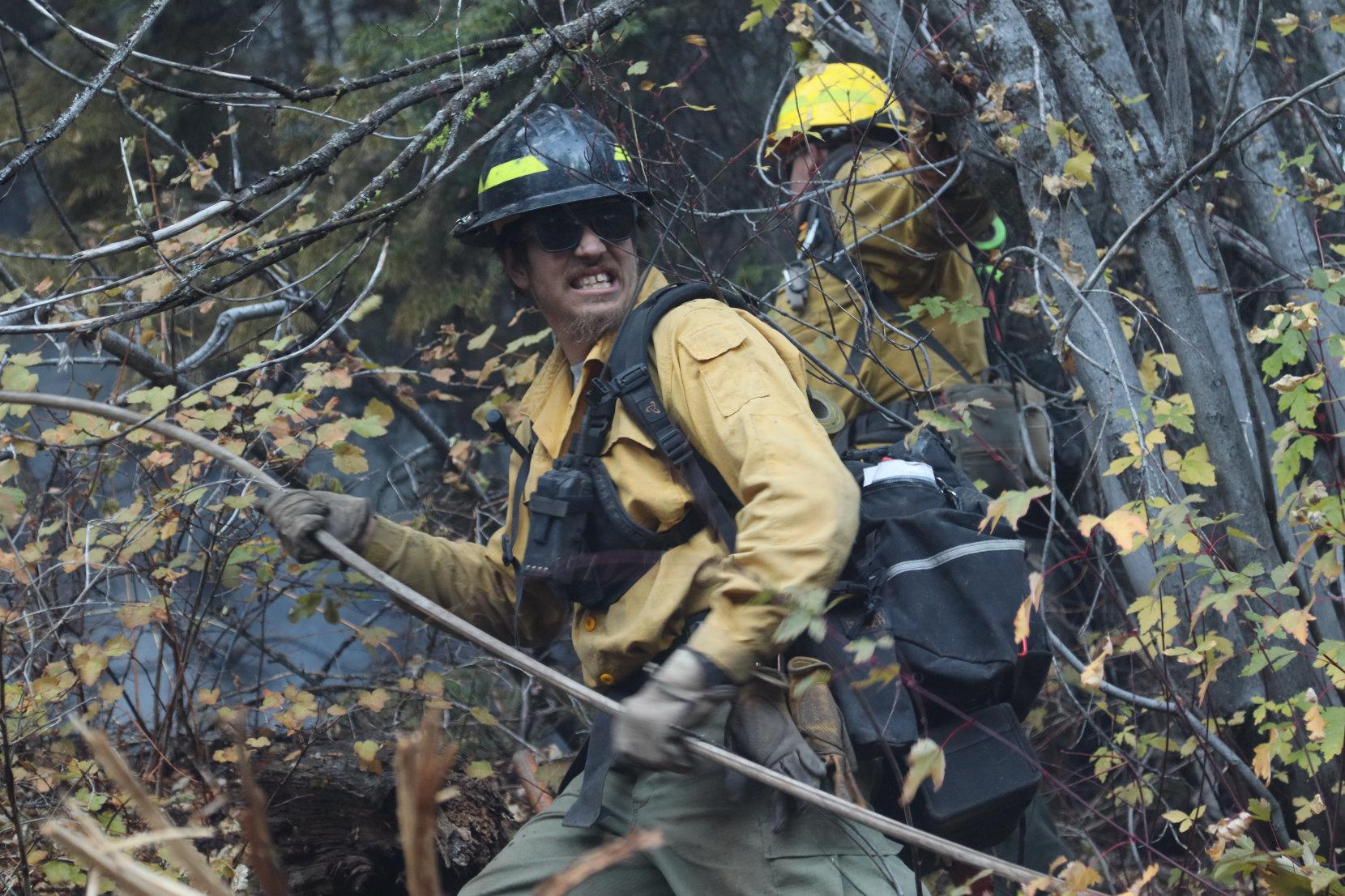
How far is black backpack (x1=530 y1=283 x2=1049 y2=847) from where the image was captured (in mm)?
2627

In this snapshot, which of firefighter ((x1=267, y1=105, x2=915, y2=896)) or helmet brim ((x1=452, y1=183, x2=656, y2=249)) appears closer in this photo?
firefighter ((x1=267, y1=105, x2=915, y2=896))

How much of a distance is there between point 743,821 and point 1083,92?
2332 mm

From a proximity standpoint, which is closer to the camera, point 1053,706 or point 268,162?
point 1053,706

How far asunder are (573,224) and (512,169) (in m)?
0.23

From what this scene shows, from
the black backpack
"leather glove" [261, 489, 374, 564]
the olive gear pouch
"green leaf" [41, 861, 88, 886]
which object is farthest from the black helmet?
"green leaf" [41, 861, 88, 886]

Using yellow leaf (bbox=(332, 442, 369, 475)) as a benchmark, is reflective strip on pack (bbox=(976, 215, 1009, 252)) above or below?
below

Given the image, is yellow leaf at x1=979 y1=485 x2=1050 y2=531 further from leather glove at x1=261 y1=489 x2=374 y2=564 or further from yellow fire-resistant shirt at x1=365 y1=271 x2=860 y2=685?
leather glove at x1=261 y1=489 x2=374 y2=564

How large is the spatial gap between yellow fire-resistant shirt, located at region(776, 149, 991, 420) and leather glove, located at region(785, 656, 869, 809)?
6.10 ft

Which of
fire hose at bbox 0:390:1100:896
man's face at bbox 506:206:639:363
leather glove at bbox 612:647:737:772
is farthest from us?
man's face at bbox 506:206:639:363

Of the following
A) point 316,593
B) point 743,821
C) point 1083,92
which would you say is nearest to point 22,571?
point 316,593

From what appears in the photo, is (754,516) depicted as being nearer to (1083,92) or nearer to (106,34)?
(1083,92)

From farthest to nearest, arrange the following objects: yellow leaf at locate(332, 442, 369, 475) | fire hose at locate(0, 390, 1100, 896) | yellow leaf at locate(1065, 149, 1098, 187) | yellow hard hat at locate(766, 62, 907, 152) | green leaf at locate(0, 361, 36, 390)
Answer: yellow hard hat at locate(766, 62, 907, 152) → yellow leaf at locate(332, 442, 369, 475) → yellow leaf at locate(1065, 149, 1098, 187) → green leaf at locate(0, 361, 36, 390) → fire hose at locate(0, 390, 1100, 896)

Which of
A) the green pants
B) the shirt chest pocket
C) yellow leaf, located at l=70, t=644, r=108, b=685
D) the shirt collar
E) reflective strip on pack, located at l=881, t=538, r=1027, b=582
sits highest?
the shirt chest pocket

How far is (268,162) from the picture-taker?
689cm
